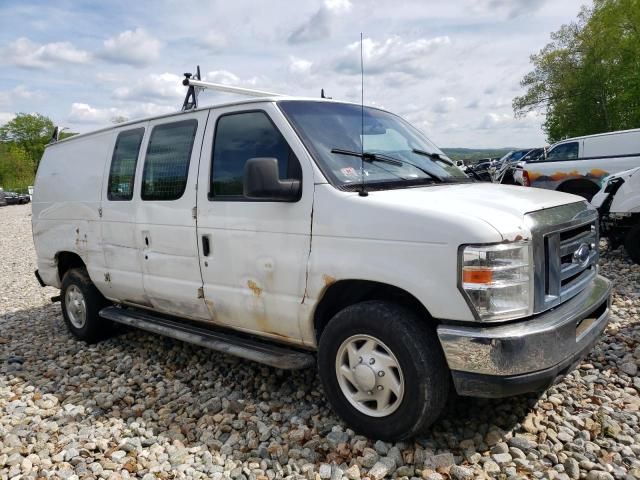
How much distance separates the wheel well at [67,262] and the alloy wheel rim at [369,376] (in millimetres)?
3660

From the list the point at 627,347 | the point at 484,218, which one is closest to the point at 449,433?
the point at 484,218

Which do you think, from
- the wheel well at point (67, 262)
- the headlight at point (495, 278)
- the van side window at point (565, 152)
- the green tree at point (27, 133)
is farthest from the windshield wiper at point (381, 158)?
the green tree at point (27, 133)

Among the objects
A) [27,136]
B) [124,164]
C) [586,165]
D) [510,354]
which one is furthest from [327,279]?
[27,136]

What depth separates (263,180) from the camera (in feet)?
10.2

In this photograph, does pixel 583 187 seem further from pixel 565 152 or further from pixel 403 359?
pixel 403 359

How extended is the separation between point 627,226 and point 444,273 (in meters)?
6.05

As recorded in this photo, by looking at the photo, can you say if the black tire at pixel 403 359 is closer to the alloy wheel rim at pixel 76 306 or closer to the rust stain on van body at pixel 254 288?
the rust stain on van body at pixel 254 288

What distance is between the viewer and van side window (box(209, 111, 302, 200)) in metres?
3.46

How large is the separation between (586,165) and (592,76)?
30.1 metres

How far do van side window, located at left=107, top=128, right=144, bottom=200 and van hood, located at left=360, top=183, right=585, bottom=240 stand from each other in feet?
8.21

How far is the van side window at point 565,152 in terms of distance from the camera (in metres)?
12.7

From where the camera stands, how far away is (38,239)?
5895mm

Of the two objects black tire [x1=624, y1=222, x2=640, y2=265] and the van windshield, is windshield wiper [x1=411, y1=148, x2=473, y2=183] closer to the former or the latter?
the van windshield

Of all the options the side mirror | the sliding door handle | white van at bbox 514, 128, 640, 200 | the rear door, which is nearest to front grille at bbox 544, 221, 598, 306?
the side mirror
